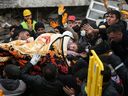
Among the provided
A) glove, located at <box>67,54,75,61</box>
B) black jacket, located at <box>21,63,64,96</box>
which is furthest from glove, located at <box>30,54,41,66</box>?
glove, located at <box>67,54,75,61</box>

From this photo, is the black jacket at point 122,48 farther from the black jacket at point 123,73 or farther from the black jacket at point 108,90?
the black jacket at point 108,90

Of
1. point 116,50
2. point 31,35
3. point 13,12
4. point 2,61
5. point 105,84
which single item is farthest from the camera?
point 13,12

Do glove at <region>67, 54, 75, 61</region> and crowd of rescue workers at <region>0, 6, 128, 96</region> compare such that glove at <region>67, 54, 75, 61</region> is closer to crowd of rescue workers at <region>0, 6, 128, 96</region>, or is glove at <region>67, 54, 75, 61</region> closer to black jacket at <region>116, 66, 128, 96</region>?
crowd of rescue workers at <region>0, 6, 128, 96</region>

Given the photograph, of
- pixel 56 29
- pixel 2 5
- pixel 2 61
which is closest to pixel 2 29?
pixel 2 5

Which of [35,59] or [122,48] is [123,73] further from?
[35,59]

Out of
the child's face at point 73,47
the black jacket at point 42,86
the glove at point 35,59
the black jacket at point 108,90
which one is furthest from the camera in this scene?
the child's face at point 73,47

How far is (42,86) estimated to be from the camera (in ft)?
17.5

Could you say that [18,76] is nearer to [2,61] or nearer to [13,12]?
[2,61]

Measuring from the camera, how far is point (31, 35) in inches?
276

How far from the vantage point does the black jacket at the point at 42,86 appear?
17.4 ft

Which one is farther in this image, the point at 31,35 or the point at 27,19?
the point at 27,19

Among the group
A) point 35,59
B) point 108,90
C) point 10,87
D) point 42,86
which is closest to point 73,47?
point 35,59

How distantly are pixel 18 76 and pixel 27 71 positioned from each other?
0.62 ft

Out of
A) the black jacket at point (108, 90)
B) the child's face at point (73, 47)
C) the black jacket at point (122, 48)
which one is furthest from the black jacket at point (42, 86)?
the black jacket at point (108, 90)
